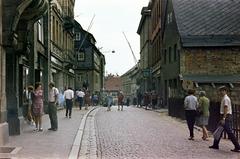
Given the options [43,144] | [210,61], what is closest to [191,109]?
[43,144]

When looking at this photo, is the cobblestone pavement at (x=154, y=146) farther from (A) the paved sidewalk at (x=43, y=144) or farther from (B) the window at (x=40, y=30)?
(B) the window at (x=40, y=30)

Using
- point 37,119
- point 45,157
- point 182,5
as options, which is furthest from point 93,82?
point 45,157

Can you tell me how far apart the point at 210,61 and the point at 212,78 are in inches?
48.4

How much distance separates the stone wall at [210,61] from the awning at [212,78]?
12.3 inches

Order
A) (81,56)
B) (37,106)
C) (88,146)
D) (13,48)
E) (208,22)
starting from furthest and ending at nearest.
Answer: (81,56) < (208,22) < (37,106) < (13,48) < (88,146)

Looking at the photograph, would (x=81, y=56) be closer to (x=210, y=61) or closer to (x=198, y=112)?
(x=210, y=61)

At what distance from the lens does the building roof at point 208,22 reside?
33281 millimetres

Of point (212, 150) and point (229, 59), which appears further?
point (229, 59)

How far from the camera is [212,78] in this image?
1288 inches

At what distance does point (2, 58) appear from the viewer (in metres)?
14.4

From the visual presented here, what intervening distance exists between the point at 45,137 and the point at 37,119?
2.53 m

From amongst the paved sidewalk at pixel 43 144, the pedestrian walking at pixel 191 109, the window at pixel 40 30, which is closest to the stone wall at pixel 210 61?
the window at pixel 40 30

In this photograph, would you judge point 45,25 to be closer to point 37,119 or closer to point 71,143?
point 37,119

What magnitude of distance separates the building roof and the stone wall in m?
0.49
